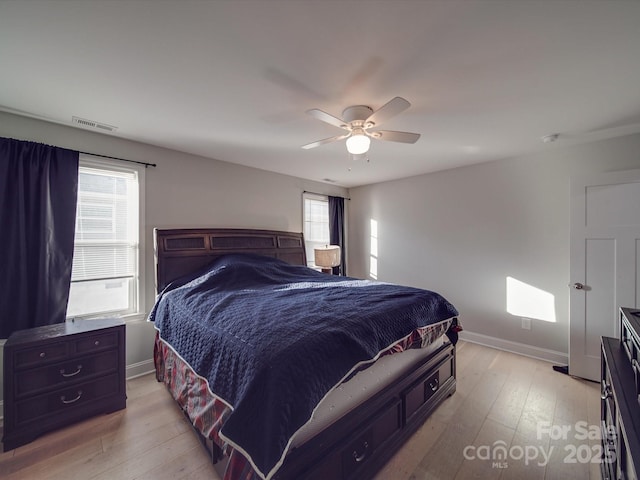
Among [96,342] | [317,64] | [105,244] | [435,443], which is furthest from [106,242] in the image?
[435,443]

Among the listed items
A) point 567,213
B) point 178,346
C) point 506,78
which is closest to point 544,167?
point 567,213

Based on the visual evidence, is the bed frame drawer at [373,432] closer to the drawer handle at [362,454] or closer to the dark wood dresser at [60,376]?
the drawer handle at [362,454]

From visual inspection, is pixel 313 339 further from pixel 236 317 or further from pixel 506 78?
pixel 506 78

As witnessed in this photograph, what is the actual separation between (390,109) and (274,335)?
156 cm

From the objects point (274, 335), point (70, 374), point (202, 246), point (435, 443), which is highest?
point (202, 246)

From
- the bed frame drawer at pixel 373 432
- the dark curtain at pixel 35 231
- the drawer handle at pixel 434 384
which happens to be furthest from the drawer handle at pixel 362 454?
the dark curtain at pixel 35 231

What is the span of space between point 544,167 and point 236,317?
3.79 meters

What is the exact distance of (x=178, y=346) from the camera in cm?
197

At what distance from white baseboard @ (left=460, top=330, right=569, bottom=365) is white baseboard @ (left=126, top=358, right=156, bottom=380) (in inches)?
159

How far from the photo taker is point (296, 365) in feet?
4.09

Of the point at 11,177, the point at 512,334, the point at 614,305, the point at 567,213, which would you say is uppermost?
the point at 11,177

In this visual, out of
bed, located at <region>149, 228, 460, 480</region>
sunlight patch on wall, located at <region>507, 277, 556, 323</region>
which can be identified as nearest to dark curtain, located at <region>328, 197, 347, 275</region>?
bed, located at <region>149, 228, 460, 480</region>

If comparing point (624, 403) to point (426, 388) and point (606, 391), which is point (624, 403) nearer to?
point (606, 391)

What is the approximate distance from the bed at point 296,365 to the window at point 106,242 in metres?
0.35
